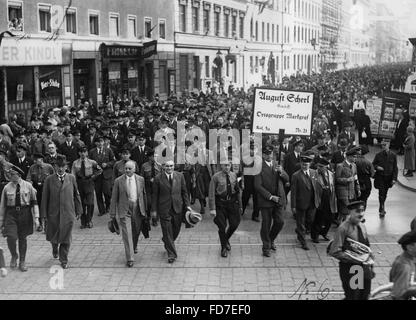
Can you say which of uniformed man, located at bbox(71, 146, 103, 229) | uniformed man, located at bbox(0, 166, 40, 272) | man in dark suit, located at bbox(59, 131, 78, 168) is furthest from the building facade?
uniformed man, located at bbox(0, 166, 40, 272)

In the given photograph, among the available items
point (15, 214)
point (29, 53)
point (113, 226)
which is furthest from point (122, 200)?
point (29, 53)

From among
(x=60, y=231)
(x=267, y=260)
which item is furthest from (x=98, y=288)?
(x=267, y=260)

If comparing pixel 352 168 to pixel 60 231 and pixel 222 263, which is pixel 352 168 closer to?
pixel 222 263

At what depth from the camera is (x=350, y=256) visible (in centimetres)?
729

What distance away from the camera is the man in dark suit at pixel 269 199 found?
10.4m

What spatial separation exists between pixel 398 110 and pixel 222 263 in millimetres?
14448

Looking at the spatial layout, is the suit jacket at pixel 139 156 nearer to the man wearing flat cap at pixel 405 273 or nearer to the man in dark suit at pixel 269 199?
the man in dark suit at pixel 269 199

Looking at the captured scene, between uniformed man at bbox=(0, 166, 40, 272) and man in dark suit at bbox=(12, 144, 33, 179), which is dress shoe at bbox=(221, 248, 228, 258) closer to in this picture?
uniformed man at bbox=(0, 166, 40, 272)

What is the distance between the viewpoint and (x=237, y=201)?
10.6m

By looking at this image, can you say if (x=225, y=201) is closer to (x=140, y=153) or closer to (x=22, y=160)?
(x=140, y=153)

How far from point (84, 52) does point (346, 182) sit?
18.8 m

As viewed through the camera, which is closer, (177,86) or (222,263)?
(222,263)

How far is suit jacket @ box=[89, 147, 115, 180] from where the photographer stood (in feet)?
42.9

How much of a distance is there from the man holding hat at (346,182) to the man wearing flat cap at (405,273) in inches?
203
